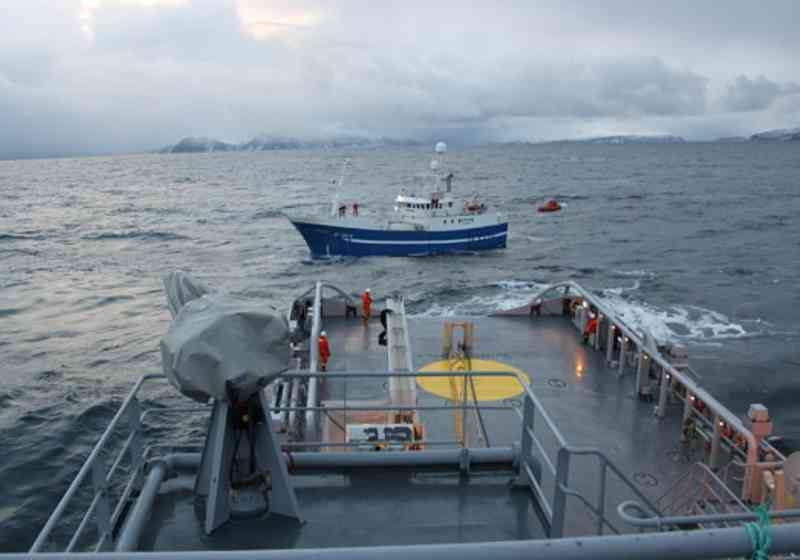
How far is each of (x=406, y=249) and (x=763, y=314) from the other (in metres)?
26.6

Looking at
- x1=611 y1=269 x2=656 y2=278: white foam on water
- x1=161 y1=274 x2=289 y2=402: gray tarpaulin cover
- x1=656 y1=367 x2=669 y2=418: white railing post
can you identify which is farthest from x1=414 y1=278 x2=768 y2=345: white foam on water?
x1=161 y1=274 x2=289 y2=402: gray tarpaulin cover

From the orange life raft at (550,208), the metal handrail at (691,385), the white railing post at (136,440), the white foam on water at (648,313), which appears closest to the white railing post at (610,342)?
the metal handrail at (691,385)

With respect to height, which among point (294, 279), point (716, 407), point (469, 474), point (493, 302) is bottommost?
point (294, 279)

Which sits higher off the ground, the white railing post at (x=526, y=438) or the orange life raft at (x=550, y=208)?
the white railing post at (x=526, y=438)

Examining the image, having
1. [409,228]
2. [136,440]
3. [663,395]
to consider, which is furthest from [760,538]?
[409,228]

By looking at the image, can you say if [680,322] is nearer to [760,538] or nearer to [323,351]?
[323,351]

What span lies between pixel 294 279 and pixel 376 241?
26.6 ft

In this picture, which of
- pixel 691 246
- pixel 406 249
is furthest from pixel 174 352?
pixel 691 246

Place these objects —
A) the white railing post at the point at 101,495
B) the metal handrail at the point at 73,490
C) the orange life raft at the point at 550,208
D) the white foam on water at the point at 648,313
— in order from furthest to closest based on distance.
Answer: the orange life raft at the point at 550,208
the white foam on water at the point at 648,313
the white railing post at the point at 101,495
the metal handrail at the point at 73,490

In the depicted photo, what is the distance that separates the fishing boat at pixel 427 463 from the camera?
14.9ft

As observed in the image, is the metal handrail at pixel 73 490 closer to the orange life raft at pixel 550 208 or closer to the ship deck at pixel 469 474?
the ship deck at pixel 469 474

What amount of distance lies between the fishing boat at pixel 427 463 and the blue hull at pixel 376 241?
1324 inches

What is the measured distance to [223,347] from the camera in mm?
4949

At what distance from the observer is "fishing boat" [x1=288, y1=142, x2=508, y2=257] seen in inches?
2071
